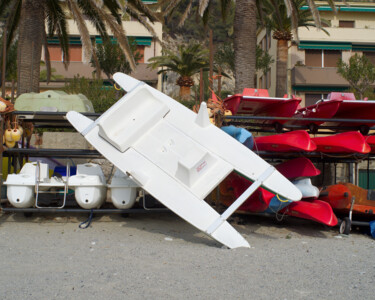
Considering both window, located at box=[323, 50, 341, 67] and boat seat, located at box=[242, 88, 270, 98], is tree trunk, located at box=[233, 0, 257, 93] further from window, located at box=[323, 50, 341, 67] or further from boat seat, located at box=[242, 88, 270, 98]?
window, located at box=[323, 50, 341, 67]

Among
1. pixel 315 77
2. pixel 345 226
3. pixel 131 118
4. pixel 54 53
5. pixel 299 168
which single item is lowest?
pixel 345 226

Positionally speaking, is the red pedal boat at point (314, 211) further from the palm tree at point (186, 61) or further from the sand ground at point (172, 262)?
the palm tree at point (186, 61)

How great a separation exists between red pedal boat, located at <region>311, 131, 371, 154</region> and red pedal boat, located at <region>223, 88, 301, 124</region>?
2.40ft

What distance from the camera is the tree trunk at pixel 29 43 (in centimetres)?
1097

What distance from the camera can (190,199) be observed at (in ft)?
18.3

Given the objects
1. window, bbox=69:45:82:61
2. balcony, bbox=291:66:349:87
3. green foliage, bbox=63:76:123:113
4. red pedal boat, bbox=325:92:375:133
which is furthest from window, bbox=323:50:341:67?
red pedal boat, bbox=325:92:375:133

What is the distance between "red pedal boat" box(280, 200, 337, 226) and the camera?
621 centimetres

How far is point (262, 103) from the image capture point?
289 inches

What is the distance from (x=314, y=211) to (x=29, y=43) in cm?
831

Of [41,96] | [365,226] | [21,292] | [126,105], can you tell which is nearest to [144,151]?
[126,105]

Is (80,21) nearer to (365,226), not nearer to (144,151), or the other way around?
(144,151)

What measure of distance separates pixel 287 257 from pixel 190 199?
1.39 m

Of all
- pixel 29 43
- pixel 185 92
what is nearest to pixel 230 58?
pixel 185 92

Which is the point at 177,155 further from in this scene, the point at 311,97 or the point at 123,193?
the point at 311,97
